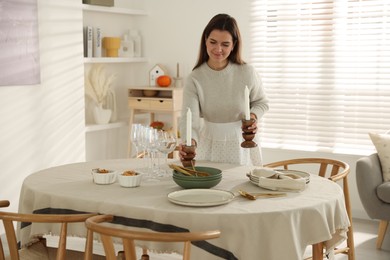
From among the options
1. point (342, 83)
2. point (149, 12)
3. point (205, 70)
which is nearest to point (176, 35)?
point (149, 12)

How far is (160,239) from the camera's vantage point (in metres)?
2.07

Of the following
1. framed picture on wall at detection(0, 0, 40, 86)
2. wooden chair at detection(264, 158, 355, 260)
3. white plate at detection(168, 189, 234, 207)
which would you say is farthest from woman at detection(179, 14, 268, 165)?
framed picture on wall at detection(0, 0, 40, 86)

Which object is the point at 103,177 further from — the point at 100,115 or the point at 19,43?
the point at 100,115

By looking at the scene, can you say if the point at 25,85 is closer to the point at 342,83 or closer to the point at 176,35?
the point at 176,35

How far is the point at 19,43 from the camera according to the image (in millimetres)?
4332

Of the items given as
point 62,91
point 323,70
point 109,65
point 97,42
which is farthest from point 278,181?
point 109,65

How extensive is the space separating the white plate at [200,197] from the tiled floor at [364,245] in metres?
1.54

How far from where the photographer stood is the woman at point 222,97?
11.4 ft

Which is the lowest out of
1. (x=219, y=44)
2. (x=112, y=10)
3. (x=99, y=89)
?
(x=99, y=89)

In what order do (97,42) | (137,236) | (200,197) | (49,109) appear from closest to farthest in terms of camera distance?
1. (137,236)
2. (200,197)
3. (49,109)
4. (97,42)

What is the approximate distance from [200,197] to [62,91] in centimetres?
252

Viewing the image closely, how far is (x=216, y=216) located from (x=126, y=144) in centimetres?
377

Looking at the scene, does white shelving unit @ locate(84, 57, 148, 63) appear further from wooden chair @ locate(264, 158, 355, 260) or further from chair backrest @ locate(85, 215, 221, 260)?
chair backrest @ locate(85, 215, 221, 260)

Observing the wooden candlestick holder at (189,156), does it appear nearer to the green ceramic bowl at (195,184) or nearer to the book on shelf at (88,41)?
the green ceramic bowl at (195,184)
